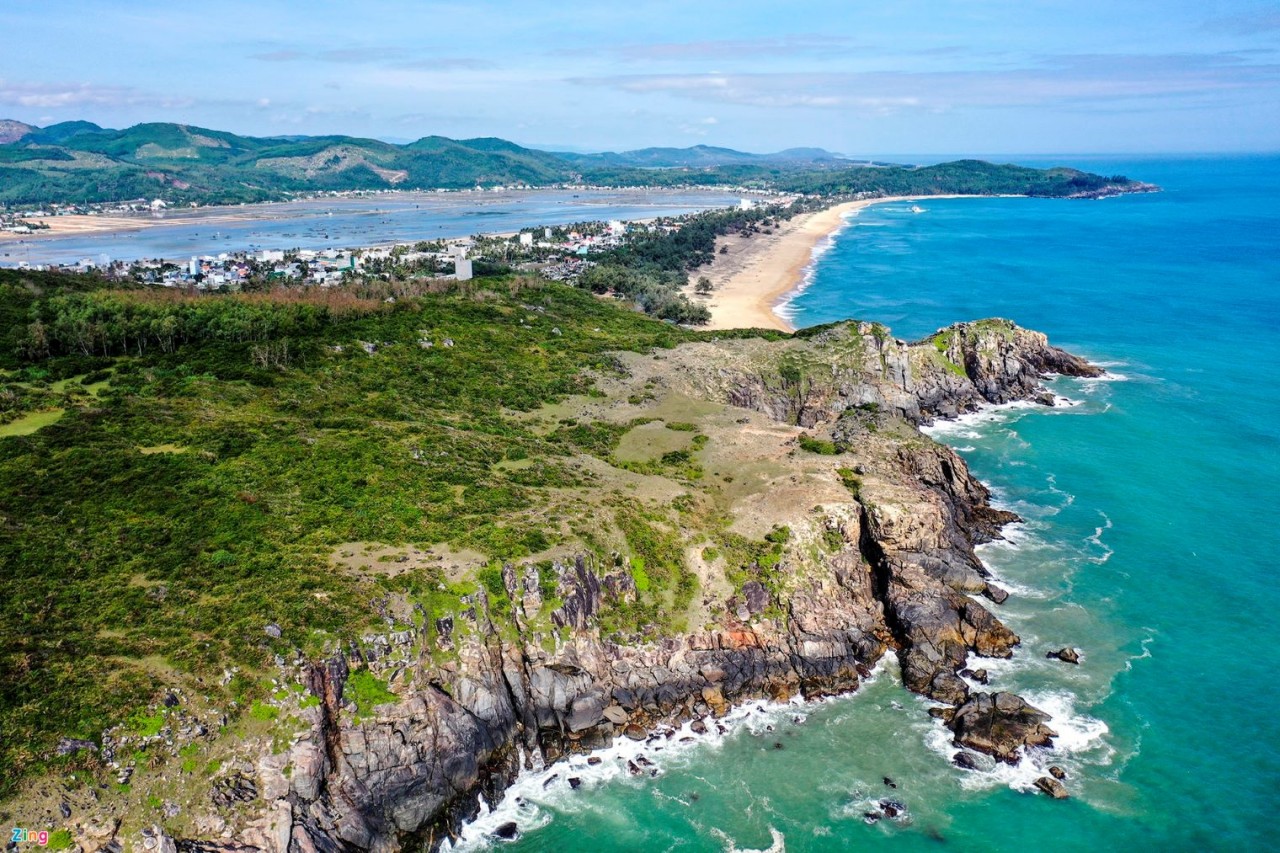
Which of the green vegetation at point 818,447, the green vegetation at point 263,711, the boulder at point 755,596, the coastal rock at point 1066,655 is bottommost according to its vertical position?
the coastal rock at point 1066,655

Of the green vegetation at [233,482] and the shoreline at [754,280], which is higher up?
the shoreline at [754,280]

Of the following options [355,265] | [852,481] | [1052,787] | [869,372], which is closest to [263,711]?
[1052,787]

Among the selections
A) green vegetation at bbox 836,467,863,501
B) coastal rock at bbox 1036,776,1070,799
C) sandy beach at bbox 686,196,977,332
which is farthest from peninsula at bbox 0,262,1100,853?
sandy beach at bbox 686,196,977,332

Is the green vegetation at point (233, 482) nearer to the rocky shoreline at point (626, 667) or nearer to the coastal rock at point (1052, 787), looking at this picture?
the rocky shoreline at point (626, 667)

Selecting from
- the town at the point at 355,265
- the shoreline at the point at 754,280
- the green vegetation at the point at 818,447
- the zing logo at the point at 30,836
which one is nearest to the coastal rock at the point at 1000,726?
the green vegetation at the point at 818,447

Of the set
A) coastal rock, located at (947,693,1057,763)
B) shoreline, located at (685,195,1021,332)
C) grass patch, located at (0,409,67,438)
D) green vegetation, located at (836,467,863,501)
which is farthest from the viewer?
shoreline, located at (685,195,1021,332)

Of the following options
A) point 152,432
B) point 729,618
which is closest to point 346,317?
point 152,432

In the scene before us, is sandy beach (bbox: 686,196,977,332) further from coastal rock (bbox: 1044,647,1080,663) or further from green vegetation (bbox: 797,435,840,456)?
coastal rock (bbox: 1044,647,1080,663)
